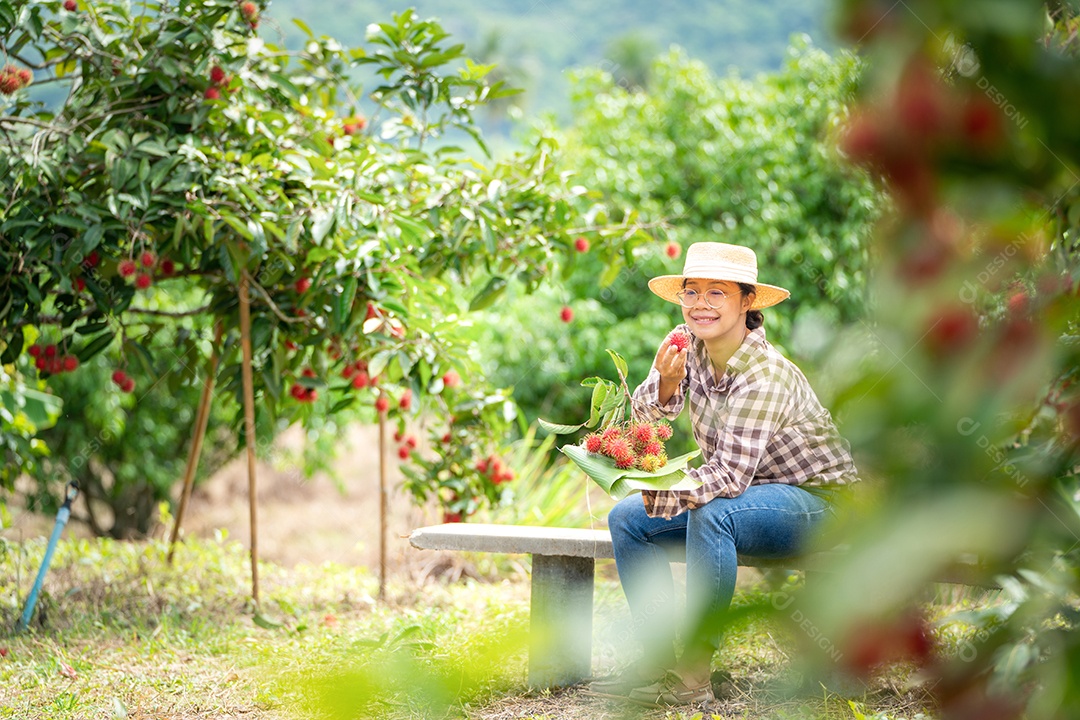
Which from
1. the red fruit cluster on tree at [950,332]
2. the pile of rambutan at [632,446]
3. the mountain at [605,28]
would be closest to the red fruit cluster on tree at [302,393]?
the pile of rambutan at [632,446]

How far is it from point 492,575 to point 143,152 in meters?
2.26

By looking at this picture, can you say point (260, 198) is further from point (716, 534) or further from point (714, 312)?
point (716, 534)

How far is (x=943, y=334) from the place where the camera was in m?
0.48

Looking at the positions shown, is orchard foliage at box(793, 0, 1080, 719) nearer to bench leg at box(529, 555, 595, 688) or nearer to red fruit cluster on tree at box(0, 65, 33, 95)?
bench leg at box(529, 555, 595, 688)

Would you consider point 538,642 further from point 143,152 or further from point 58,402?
point 58,402

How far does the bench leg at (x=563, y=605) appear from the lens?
8.36 ft

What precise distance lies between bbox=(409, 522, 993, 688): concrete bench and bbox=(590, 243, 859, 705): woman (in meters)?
0.10

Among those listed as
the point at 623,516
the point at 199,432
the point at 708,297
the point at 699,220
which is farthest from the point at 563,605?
the point at 699,220

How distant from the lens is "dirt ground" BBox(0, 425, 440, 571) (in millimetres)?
7242

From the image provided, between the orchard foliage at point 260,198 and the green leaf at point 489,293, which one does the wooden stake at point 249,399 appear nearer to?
the orchard foliage at point 260,198

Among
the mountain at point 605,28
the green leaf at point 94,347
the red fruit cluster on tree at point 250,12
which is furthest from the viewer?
the mountain at point 605,28

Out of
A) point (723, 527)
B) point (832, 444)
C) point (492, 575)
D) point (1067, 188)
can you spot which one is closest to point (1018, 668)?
point (1067, 188)

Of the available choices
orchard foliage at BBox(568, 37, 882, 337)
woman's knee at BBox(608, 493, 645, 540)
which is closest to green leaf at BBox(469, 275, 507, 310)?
woman's knee at BBox(608, 493, 645, 540)

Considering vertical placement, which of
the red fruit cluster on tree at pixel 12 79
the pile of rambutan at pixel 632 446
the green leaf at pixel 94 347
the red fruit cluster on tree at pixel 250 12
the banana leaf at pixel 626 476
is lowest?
the banana leaf at pixel 626 476
